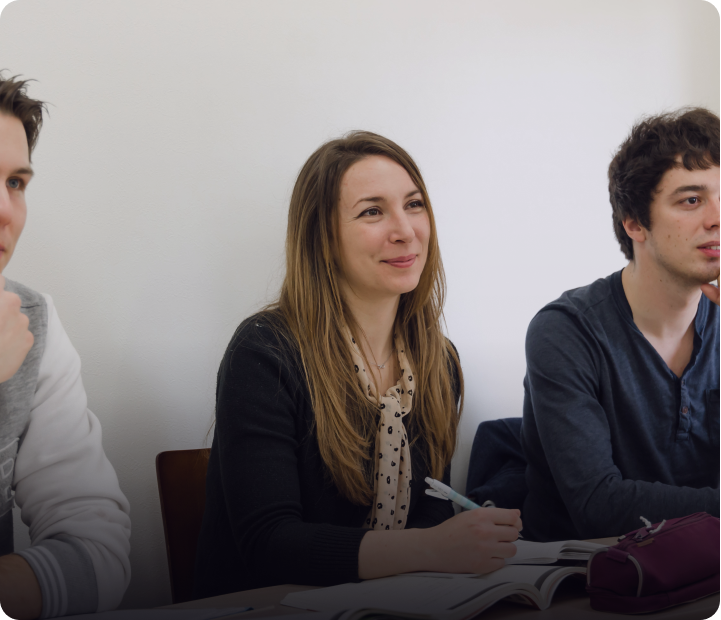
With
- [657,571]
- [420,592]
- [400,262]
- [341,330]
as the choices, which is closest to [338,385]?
[341,330]

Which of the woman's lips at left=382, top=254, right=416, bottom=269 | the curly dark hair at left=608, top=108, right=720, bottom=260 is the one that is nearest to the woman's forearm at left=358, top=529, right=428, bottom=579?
the woman's lips at left=382, top=254, right=416, bottom=269

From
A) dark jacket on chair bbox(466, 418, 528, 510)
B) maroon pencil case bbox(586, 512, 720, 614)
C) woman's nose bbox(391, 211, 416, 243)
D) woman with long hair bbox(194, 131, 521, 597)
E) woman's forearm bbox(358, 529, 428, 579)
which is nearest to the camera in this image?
maroon pencil case bbox(586, 512, 720, 614)

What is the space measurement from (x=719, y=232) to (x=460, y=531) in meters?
0.39

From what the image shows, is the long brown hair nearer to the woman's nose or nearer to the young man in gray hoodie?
the woman's nose

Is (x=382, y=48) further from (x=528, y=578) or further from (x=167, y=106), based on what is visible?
(x=528, y=578)

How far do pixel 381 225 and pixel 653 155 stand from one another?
14.1 inches

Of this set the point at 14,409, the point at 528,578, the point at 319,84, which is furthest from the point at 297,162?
the point at 528,578

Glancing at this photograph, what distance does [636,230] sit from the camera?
68cm

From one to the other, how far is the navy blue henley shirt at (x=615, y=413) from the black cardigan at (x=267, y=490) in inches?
11.7

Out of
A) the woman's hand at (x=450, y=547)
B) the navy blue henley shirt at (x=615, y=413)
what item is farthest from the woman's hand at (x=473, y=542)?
the navy blue henley shirt at (x=615, y=413)

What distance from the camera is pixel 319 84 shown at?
808 millimetres

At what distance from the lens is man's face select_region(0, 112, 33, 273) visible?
490 millimetres

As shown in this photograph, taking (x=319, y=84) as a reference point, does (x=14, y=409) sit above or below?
below

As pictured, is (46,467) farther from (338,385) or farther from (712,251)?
(712,251)
